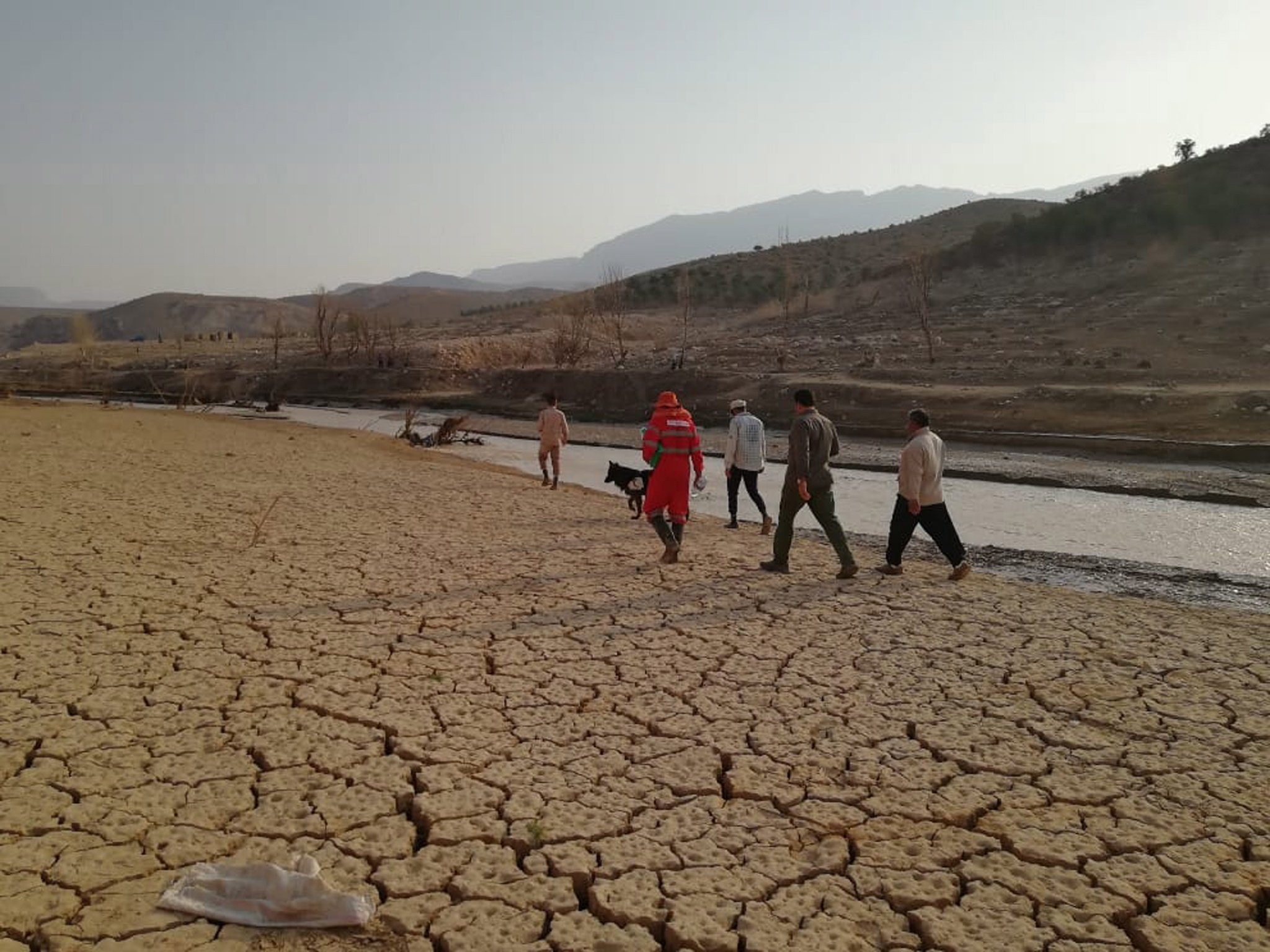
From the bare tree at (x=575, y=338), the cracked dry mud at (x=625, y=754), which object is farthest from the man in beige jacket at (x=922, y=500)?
the bare tree at (x=575, y=338)

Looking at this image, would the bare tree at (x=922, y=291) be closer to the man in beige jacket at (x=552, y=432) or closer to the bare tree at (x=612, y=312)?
the bare tree at (x=612, y=312)

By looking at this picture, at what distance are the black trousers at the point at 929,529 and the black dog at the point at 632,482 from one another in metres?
3.33

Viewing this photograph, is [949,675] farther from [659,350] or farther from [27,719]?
[659,350]

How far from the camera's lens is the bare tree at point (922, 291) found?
2777 centimetres

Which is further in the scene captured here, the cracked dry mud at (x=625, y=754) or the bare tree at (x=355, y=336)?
the bare tree at (x=355, y=336)

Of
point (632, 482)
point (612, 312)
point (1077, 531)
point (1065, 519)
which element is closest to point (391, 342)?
point (612, 312)

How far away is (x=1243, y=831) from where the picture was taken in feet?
11.1

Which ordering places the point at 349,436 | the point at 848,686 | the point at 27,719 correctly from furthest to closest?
the point at 349,436 < the point at 848,686 < the point at 27,719

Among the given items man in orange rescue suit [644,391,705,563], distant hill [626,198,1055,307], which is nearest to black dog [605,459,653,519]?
man in orange rescue suit [644,391,705,563]

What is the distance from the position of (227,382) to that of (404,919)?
41357mm

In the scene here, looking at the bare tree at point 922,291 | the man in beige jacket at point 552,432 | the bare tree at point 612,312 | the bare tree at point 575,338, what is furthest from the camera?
the bare tree at point 612,312

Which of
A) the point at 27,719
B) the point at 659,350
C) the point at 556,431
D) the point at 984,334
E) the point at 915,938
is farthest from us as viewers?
the point at 659,350

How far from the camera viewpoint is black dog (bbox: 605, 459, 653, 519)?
10000mm

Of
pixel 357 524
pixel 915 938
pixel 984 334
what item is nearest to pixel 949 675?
pixel 915 938
